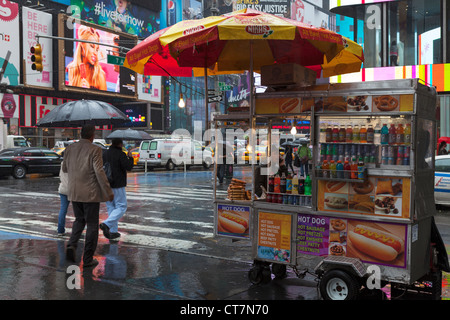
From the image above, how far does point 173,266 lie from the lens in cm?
675

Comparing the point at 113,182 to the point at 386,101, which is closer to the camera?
the point at 386,101

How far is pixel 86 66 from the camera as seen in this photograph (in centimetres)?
4344

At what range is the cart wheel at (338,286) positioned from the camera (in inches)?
197

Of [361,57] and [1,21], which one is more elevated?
[1,21]

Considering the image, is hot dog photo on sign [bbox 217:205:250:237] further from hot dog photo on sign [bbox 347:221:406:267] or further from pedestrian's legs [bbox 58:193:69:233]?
pedestrian's legs [bbox 58:193:69:233]

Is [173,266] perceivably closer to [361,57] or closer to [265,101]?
[265,101]

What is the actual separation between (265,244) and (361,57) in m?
2.98

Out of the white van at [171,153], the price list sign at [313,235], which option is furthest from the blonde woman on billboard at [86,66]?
the price list sign at [313,235]

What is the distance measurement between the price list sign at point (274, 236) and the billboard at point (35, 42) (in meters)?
37.4

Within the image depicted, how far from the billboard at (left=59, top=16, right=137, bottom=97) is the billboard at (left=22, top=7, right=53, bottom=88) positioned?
110 cm

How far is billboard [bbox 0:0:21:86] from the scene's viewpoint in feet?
121

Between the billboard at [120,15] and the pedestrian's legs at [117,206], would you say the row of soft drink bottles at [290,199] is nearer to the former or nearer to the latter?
the pedestrian's legs at [117,206]

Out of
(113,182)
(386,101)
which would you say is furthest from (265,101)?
(113,182)

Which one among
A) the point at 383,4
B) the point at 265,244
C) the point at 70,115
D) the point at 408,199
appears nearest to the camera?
the point at 408,199
